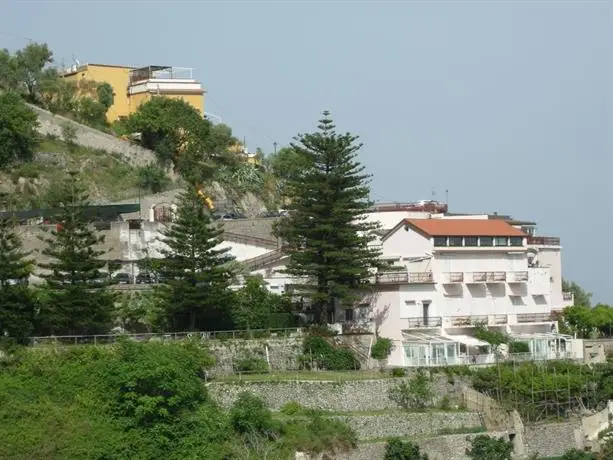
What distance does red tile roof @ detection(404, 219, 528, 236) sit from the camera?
38250mm

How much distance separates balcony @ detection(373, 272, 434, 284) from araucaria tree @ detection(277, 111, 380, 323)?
807 mm

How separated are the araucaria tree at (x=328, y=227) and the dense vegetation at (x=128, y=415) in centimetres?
626

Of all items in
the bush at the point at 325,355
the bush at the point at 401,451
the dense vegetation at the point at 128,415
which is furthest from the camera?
the bush at the point at 325,355

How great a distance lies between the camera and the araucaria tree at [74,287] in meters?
31.1

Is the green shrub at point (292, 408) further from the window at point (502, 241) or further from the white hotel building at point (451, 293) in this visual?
the window at point (502, 241)

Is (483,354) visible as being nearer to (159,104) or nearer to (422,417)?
(422,417)

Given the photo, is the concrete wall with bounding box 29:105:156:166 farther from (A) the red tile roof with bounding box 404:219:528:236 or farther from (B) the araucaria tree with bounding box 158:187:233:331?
(B) the araucaria tree with bounding box 158:187:233:331

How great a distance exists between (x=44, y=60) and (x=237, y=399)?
25.5 m

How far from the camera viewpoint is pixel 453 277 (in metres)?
38.0

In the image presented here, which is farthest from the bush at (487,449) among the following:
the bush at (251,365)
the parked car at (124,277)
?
the parked car at (124,277)

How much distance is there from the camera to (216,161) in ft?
169

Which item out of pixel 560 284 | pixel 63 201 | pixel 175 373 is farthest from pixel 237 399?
pixel 560 284

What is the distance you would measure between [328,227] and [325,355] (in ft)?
11.4

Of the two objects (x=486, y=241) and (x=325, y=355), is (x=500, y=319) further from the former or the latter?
(x=325, y=355)
